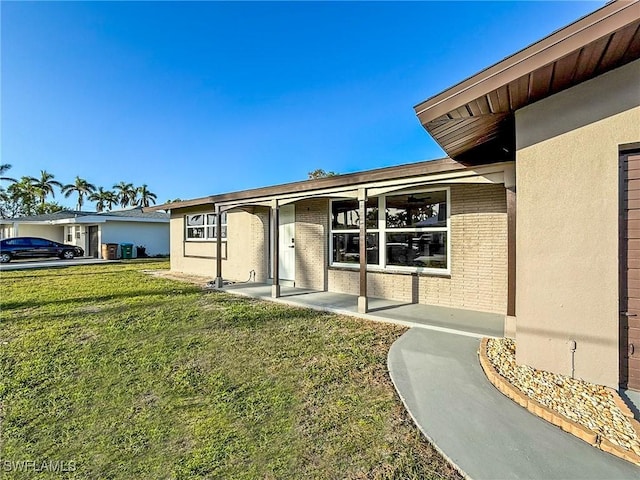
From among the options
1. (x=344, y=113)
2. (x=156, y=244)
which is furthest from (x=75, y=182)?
(x=344, y=113)

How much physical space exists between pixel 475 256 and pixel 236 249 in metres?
7.83

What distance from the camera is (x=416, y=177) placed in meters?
5.93

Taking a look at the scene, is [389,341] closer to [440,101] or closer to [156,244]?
[440,101]

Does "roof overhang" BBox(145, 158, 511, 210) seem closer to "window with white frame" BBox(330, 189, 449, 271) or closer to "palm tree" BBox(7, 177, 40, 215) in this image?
"window with white frame" BBox(330, 189, 449, 271)

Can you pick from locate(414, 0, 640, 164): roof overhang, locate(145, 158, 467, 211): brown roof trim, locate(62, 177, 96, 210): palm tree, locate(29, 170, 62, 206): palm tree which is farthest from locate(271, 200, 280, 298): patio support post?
locate(62, 177, 96, 210): palm tree

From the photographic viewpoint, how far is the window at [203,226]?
12055 mm

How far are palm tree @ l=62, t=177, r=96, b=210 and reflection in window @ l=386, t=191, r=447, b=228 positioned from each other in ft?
172

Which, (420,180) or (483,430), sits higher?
(420,180)

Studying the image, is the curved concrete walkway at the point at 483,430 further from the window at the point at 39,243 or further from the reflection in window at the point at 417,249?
the window at the point at 39,243

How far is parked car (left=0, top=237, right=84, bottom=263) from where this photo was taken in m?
19.8

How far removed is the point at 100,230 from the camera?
22219 mm

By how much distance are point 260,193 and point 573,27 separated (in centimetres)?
706
